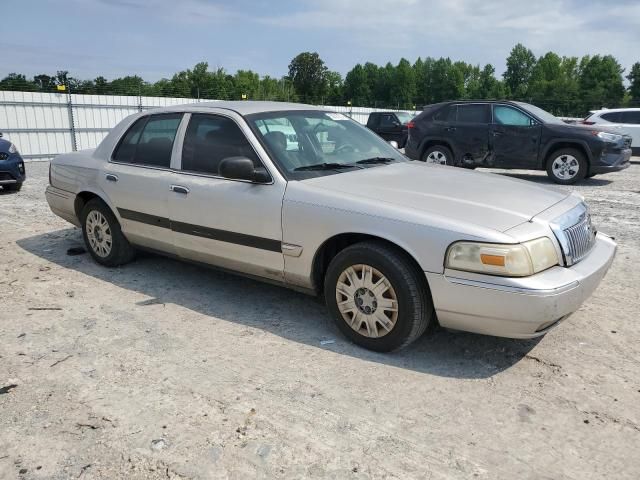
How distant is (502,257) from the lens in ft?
9.56

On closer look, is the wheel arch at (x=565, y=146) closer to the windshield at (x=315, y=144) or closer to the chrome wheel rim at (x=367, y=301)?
the windshield at (x=315, y=144)

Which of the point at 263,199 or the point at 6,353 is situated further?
the point at 263,199

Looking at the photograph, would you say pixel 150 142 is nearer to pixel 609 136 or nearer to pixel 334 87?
pixel 609 136

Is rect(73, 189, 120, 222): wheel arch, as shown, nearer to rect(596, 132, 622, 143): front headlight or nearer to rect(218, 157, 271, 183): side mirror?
rect(218, 157, 271, 183): side mirror

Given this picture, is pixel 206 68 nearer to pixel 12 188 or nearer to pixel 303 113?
pixel 12 188

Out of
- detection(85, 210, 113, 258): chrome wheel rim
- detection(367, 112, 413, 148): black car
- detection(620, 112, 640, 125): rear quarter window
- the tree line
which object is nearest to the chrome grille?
detection(85, 210, 113, 258): chrome wheel rim

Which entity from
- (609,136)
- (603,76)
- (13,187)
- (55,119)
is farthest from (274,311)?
(603,76)

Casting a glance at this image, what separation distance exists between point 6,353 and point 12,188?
798cm

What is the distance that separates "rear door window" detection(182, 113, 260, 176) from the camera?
4086 mm

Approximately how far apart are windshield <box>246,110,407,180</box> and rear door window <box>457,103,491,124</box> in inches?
290

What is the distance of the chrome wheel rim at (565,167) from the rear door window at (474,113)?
1646 millimetres

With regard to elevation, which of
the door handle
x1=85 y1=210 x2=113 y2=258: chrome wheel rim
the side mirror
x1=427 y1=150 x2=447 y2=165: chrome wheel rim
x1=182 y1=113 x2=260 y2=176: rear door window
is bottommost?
x1=85 y1=210 x2=113 y2=258: chrome wheel rim

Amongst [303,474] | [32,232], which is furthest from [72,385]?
[32,232]

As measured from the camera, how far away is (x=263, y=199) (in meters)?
3.79
